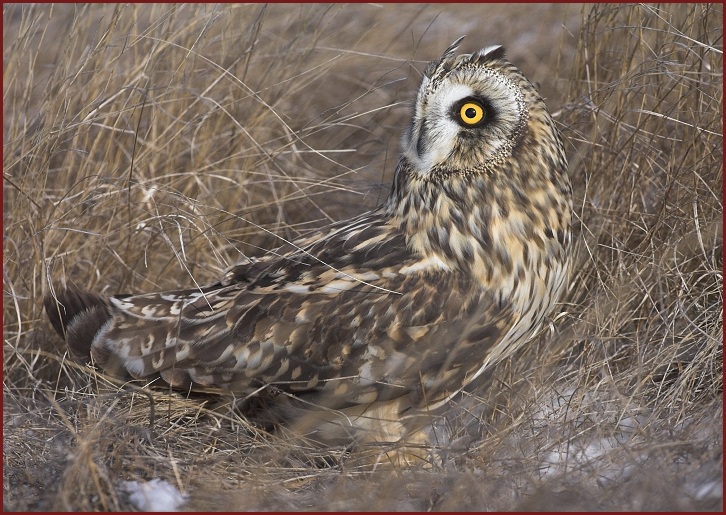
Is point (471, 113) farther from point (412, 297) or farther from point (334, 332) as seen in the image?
point (334, 332)

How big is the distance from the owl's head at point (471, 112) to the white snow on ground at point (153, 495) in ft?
3.75

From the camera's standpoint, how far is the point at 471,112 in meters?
2.59

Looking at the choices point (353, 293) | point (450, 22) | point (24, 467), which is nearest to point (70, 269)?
point (24, 467)

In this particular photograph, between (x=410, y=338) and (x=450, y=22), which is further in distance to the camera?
(x=450, y=22)

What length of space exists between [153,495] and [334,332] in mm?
658

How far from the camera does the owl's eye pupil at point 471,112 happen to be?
2.58 meters

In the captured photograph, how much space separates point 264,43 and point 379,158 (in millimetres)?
708

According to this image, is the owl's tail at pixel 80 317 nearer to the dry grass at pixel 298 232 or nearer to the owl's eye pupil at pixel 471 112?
the dry grass at pixel 298 232

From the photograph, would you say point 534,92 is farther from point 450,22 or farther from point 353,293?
point 450,22

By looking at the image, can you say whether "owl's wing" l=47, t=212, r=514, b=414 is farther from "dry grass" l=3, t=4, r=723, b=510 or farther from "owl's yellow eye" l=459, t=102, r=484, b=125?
"owl's yellow eye" l=459, t=102, r=484, b=125

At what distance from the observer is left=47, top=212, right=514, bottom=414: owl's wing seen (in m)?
2.60

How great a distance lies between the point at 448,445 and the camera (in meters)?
2.75

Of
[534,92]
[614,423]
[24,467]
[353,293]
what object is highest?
[534,92]

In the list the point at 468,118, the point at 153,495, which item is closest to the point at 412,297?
the point at 468,118
